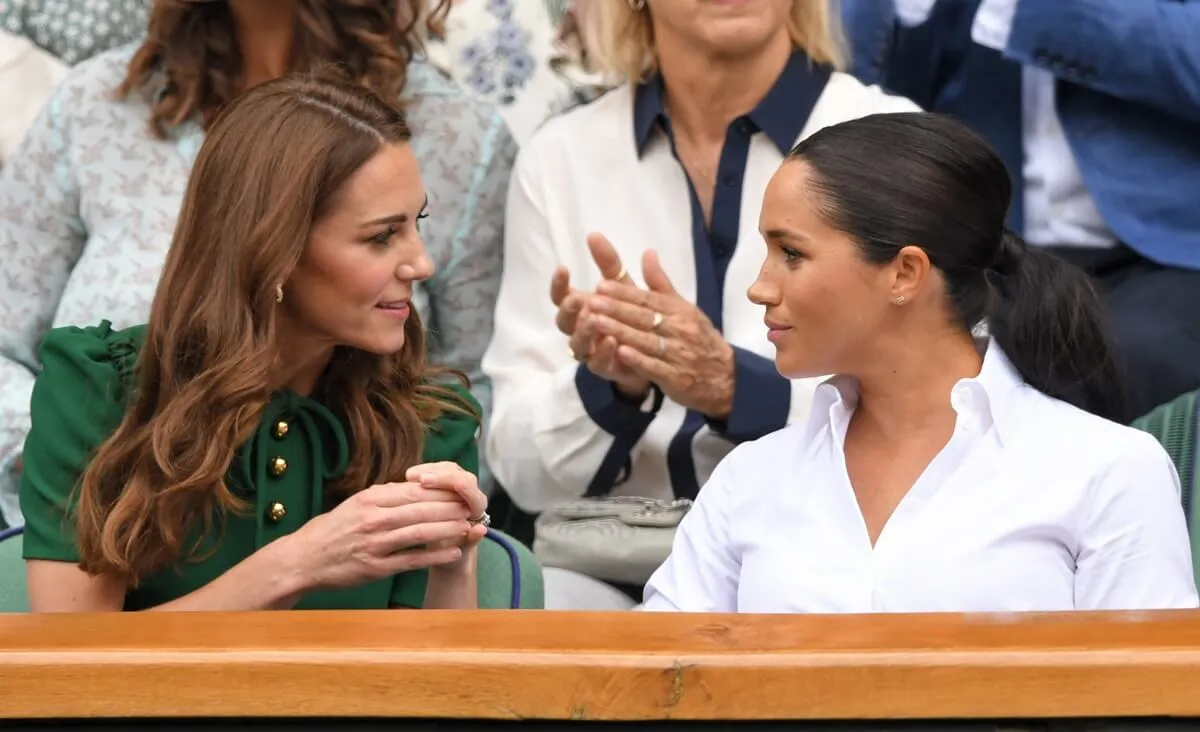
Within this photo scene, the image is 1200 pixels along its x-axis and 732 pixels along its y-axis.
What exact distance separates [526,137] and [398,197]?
3.71 ft

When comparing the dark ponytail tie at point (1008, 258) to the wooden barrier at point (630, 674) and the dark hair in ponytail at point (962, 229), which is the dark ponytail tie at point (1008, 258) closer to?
the dark hair in ponytail at point (962, 229)

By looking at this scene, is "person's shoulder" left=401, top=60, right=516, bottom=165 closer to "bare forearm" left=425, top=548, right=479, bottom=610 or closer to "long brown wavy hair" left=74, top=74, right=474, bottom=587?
"long brown wavy hair" left=74, top=74, right=474, bottom=587

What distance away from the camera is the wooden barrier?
1.25 m

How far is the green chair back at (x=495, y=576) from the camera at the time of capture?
2.03 metres

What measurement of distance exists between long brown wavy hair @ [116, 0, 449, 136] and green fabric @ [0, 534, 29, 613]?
3.11 ft

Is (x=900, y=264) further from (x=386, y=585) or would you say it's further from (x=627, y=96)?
(x=627, y=96)

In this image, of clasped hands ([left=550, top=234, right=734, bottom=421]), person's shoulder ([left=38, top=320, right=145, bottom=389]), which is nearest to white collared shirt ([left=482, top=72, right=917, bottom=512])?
clasped hands ([left=550, top=234, right=734, bottom=421])

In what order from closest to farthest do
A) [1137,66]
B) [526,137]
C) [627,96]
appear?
[1137,66]
[627,96]
[526,137]

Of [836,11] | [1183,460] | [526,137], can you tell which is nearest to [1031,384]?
[1183,460]

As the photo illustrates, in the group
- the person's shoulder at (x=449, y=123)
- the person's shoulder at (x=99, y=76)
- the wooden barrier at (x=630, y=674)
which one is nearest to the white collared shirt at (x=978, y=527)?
the wooden barrier at (x=630, y=674)

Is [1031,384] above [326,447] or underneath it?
above

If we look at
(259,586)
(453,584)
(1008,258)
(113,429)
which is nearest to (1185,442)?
(1008,258)

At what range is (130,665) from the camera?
1.29 metres

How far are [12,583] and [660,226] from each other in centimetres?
→ 110
